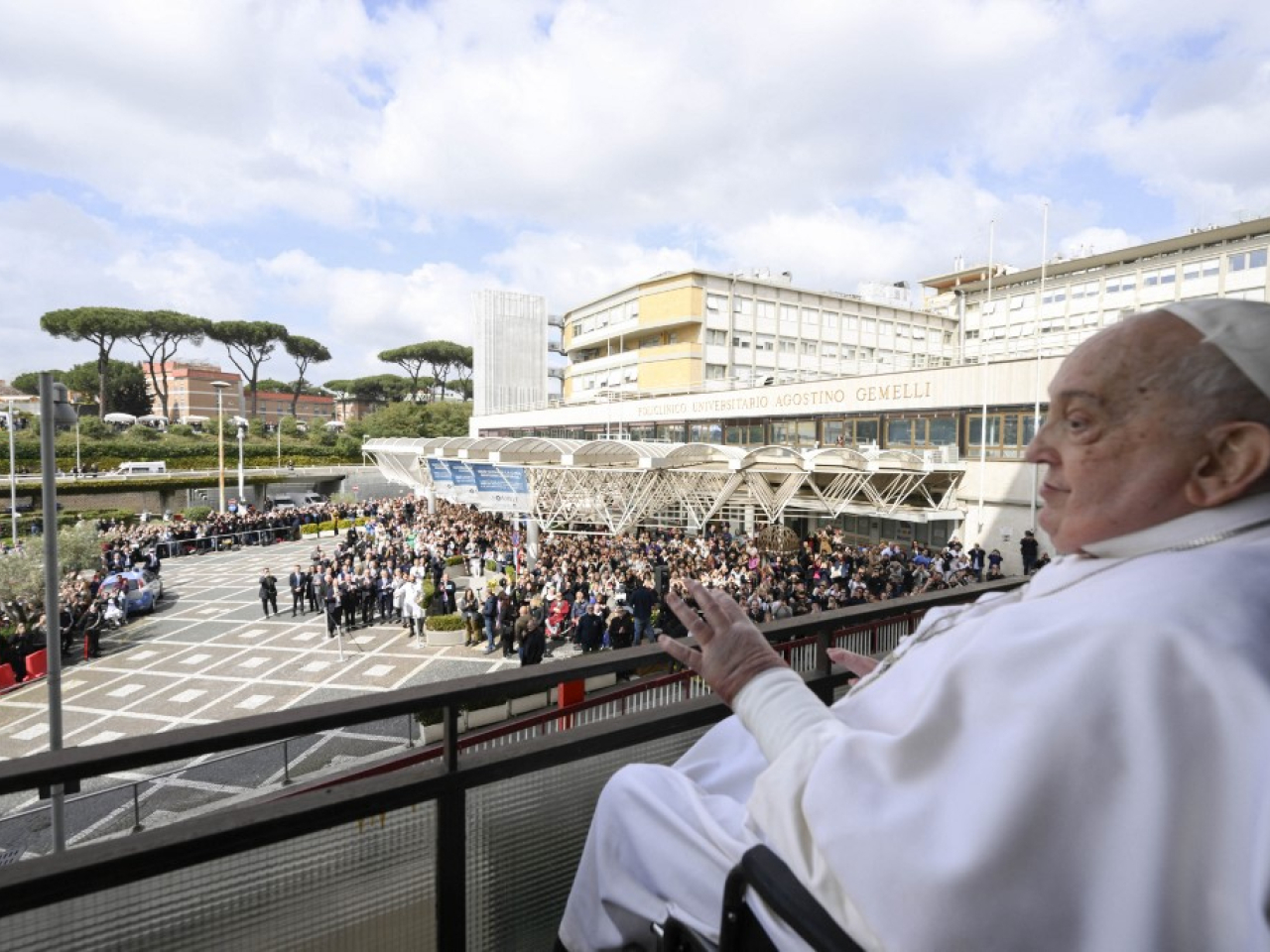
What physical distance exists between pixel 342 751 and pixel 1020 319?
47.2 meters

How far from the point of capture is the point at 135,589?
18.4 meters

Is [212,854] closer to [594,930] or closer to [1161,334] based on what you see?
[594,930]

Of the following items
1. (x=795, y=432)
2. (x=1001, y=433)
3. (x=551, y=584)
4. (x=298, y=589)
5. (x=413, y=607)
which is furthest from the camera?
(x=795, y=432)

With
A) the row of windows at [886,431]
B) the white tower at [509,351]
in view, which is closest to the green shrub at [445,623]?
the row of windows at [886,431]

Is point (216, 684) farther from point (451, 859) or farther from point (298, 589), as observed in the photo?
point (451, 859)

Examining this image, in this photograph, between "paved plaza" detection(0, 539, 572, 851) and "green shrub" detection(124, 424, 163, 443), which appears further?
"green shrub" detection(124, 424, 163, 443)

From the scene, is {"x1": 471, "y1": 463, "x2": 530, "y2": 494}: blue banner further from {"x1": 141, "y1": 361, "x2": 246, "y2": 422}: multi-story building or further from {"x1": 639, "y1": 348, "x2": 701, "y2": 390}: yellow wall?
{"x1": 141, "y1": 361, "x2": 246, "y2": 422}: multi-story building

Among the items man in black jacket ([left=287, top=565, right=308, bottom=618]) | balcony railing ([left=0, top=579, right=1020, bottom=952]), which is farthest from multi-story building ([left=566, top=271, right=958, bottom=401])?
balcony railing ([left=0, top=579, right=1020, bottom=952])

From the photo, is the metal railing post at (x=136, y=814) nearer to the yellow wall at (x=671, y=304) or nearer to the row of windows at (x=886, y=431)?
the row of windows at (x=886, y=431)

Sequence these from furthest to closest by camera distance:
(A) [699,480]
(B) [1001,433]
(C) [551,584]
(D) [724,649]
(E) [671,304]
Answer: (E) [671,304] → (A) [699,480] → (B) [1001,433] → (C) [551,584] → (D) [724,649]

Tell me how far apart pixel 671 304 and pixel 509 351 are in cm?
1803

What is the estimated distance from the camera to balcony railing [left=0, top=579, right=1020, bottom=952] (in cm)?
129

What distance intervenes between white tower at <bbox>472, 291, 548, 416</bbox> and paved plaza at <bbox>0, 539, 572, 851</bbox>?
40.3 m

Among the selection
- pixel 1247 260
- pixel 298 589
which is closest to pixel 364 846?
pixel 298 589
